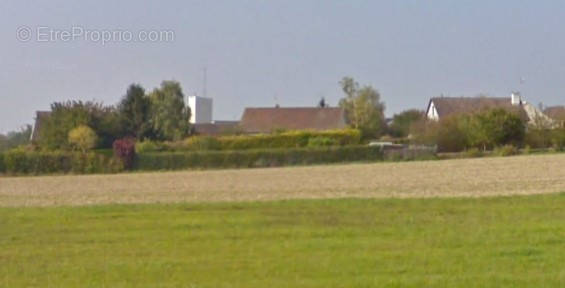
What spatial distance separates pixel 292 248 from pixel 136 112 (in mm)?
65490

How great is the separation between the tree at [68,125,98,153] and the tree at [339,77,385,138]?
33.7 m

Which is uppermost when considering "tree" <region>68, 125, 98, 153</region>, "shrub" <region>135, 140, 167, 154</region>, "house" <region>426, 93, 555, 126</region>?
"house" <region>426, 93, 555, 126</region>

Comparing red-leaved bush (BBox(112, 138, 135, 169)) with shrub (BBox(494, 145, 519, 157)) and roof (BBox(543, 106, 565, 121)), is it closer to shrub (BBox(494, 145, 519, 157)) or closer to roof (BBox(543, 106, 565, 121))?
shrub (BBox(494, 145, 519, 157))

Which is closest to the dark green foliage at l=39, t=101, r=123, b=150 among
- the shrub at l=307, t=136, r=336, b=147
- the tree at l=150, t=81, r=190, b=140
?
the tree at l=150, t=81, r=190, b=140

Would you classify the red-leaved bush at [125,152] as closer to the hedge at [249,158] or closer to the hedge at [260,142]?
the hedge at [249,158]

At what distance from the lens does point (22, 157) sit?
55.2 metres

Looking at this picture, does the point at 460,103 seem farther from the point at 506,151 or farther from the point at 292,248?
the point at 292,248

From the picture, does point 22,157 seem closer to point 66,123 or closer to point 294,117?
point 66,123

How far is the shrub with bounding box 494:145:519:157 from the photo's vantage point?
58725mm

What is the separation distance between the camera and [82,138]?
61.1 meters

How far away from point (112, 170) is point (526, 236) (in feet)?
155

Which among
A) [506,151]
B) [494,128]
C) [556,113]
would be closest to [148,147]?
[494,128]

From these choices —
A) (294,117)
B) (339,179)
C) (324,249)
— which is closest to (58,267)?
(324,249)

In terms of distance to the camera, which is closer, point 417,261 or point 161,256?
point 417,261
